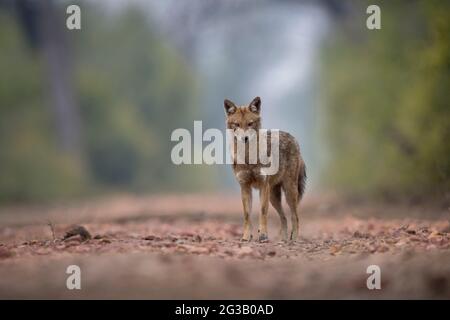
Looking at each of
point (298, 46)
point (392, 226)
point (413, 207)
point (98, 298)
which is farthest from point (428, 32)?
point (298, 46)

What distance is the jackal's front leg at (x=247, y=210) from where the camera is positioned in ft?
34.8

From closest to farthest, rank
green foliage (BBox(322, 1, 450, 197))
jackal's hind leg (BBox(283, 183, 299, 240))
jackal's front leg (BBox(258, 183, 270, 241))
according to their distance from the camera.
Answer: jackal's front leg (BBox(258, 183, 270, 241))
jackal's hind leg (BBox(283, 183, 299, 240))
green foliage (BBox(322, 1, 450, 197))

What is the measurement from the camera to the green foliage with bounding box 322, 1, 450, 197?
1681 centimetres

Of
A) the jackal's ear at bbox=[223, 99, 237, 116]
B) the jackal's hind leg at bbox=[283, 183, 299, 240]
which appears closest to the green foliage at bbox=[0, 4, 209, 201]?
the jackal's ear at bbox=[223, 99, 237, 116]

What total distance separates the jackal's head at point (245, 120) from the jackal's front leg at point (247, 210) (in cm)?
70

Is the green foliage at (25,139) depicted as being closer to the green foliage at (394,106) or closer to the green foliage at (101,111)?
the green foliage at (101,111)

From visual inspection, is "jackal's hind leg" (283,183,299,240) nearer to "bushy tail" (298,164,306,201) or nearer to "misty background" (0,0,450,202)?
"bushy tail" (298,164,306,201)

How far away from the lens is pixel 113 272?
24.5 ft

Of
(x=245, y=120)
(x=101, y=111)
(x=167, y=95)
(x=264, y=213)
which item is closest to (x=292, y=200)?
(x=264, y=213)

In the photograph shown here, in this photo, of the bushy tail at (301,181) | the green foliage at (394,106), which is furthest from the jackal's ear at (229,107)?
the green foliage at (394,106)

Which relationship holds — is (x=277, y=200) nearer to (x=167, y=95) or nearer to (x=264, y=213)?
(x=264, y=213)

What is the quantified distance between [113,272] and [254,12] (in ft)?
94.2
